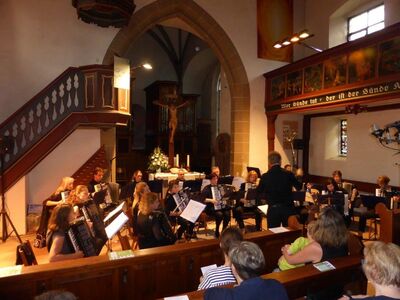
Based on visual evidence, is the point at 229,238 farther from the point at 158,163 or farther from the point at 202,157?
the point at 202,157

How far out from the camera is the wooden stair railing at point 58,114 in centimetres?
752

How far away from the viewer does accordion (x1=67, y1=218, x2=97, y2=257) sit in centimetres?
405

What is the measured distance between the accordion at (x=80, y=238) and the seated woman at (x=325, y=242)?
2296 mm

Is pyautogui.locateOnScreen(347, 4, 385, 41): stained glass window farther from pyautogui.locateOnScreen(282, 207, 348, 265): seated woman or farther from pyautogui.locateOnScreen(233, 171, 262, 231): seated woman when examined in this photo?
→ pyautogui.locateOnScreen(282, 207, 348, 265): seated woman

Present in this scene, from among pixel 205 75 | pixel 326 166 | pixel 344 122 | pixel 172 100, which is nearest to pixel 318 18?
pixel 344 122

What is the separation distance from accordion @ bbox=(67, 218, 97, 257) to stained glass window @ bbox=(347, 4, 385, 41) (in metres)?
9.89

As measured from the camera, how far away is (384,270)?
2195 mm

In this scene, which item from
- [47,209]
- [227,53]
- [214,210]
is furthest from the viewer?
[227,53]

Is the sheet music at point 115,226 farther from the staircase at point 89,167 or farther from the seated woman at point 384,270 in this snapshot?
the staircase at point 89,167

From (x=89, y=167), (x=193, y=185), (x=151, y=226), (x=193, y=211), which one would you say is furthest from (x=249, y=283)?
(x=89, y=167)

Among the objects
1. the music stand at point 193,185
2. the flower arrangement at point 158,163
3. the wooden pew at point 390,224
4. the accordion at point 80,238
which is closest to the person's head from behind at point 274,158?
the wooden pew at point 390,224

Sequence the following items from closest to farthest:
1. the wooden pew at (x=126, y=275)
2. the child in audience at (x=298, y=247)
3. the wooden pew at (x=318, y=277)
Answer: the wooden pew at (x=318, y=277), the wooden pew at (x=126, y=275), the child in audience at (x=298, y=247)

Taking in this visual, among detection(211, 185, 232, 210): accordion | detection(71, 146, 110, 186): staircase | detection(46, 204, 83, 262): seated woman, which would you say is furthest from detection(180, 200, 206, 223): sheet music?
detection(71, 146, 110, 186): staircase

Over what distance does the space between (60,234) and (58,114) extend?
4588 millimetres
